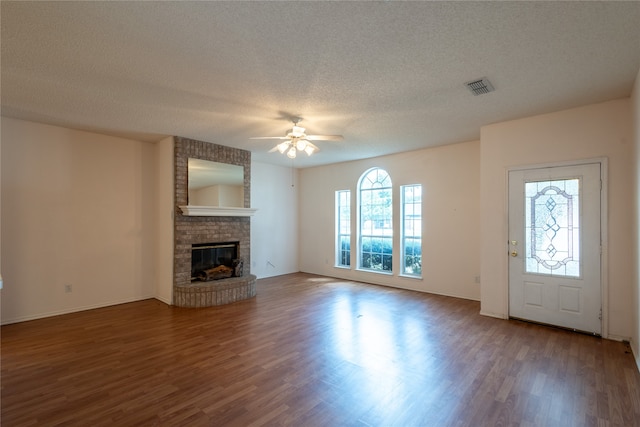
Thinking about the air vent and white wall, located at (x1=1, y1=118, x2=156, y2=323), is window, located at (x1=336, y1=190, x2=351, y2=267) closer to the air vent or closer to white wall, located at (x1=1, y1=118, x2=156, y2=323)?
white wall, located at (x1=1, y1=118, x2=156, y2=323)

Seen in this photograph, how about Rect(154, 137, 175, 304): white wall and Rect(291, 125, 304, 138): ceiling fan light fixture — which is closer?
Rect(291, 125, 304, 138): ceiling fan light fixture

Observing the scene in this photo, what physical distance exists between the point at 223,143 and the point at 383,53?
383 centimetres

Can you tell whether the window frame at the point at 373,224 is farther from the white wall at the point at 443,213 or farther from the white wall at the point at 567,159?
the white wall at the point at 567,159

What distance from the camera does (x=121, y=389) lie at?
2498 mm

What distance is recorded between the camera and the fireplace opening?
17.7 feet

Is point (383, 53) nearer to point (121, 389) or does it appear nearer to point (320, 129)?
point (320, 129)

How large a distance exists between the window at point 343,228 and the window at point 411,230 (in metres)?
1.48

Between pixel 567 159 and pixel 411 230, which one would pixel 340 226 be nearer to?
pixel 411 230

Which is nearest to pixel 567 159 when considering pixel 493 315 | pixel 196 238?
pixel 493 315

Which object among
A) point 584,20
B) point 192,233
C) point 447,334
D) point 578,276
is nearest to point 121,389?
point 192,233

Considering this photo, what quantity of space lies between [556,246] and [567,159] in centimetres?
112

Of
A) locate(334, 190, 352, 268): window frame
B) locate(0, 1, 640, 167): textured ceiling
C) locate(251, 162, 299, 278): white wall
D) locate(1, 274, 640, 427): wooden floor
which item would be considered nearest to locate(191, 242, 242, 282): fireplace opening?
locate(1, 274, 640, 427): wooden floor

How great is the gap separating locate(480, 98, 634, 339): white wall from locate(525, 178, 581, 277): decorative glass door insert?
0.94 feet

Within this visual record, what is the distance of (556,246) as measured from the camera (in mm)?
3834
